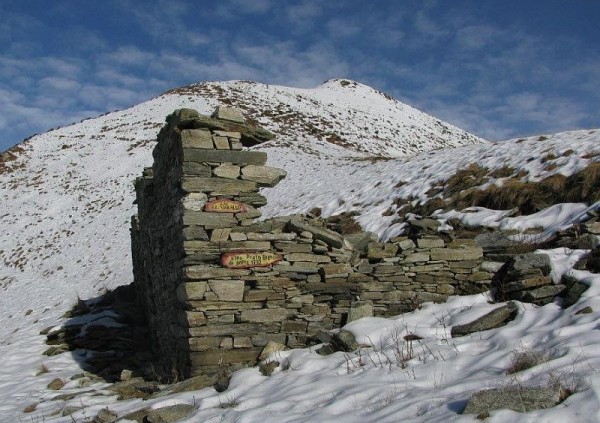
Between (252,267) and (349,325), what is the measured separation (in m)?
1.59

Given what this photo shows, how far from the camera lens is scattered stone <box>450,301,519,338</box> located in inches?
233

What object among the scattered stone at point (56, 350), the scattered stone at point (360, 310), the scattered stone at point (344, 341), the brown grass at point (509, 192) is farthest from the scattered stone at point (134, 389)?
the brown grass at point (509, 192)

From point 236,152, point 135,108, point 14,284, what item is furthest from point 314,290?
point 135,108

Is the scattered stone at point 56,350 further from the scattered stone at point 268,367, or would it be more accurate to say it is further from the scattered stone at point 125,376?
the scattered stone at point 268,367

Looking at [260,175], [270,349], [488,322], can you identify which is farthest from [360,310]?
[260,175]

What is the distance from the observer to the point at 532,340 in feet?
16.8

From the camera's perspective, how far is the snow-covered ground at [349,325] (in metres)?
4.45

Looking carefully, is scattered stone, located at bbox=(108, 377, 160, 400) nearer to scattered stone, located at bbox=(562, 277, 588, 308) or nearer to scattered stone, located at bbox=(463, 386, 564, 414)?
scattered stone, located at bbox=(463, 386, 564, 414)

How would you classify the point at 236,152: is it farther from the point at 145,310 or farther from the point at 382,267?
the point at 145,310

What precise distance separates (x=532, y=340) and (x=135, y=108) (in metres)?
44.6

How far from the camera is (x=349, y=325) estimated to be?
22.9ft

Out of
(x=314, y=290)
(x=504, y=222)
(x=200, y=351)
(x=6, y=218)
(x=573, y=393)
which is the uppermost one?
(x=6, y=218)

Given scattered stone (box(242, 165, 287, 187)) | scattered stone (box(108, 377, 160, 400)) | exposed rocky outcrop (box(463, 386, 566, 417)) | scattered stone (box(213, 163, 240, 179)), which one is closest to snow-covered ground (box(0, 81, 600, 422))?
exposed rocky outcrop (box(463, 386, 566, 417))

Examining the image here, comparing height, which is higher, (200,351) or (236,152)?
(236,152)
